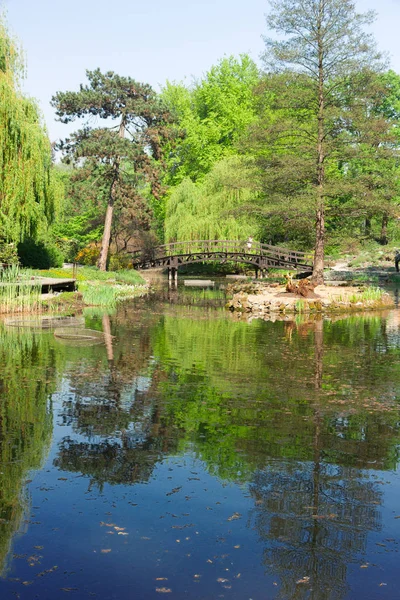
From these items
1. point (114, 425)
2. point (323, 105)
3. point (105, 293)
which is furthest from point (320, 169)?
point (114, 425)

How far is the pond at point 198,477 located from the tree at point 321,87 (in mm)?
16736

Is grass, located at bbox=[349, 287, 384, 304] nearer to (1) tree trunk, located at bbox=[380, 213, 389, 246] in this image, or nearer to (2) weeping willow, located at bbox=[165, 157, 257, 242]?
(2) weeping willow, located at bbox=[165, 157, 257, 242]

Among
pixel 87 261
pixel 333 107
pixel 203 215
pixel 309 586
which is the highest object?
pixel 333 107

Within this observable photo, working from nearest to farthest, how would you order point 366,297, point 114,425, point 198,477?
point 198,477 → point 114,425 → point 366,297

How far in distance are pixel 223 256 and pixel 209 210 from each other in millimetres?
5144

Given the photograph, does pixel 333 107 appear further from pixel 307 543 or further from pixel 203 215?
pixel 307 543

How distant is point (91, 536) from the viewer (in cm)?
580

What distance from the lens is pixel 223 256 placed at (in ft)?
142

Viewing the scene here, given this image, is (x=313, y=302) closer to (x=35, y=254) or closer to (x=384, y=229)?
(x=35, y=254)

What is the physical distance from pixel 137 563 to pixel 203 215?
42465mm

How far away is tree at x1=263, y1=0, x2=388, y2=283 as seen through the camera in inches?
1127

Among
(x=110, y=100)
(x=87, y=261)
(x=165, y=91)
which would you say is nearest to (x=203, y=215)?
(x=87, y=261)

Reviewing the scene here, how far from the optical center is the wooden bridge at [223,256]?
41.6m

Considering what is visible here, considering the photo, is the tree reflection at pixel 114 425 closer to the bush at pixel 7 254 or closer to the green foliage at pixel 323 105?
the bush at pixel 7 254
